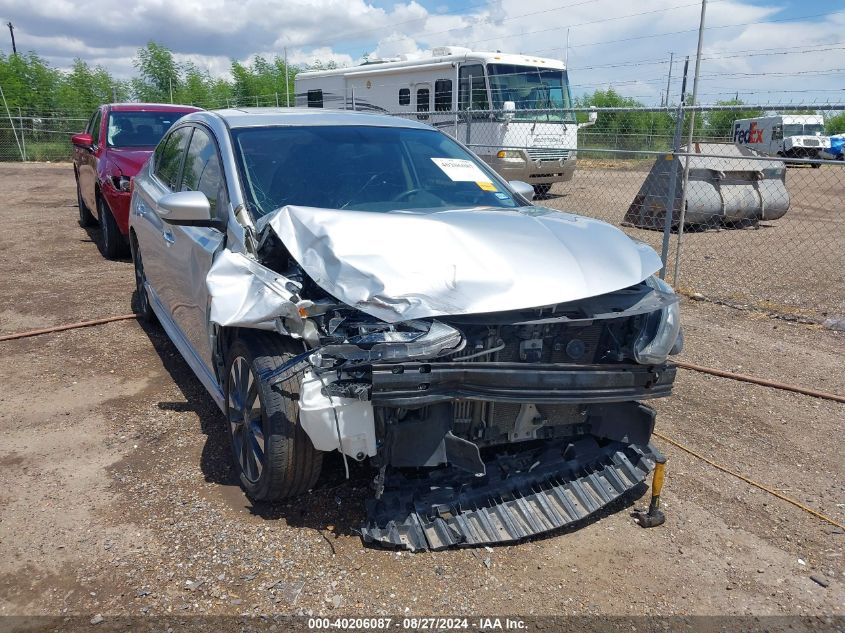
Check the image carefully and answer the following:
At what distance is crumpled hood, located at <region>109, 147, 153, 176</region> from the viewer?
26.4 ft

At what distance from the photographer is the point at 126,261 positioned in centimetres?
873

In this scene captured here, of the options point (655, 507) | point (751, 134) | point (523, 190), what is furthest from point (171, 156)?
point (751, 134)

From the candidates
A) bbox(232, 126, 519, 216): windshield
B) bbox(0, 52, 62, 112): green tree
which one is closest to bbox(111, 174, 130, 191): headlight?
bbox(232, 126, 519, 216): windshield

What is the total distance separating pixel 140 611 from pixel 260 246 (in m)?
1.59

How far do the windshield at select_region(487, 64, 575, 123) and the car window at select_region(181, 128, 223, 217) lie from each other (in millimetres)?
10607

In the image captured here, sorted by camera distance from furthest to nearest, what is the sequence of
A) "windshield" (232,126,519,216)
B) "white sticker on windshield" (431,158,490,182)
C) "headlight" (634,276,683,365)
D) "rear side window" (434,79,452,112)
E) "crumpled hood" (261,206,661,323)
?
"rear side window" (434,79,452,112) → "white sticker on windshield" (431,158,490,182) → "windshield" (232,126,519,216) → "headlight" (634,276,683,365) → "crumpled hood" (261,206,661,323)

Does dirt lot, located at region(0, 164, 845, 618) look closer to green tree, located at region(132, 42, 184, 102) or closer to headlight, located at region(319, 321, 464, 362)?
headlight, located at region(319, 321, 464, 362)

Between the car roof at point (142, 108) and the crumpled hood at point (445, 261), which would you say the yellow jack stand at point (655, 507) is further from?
the car roof at point (142, 108)

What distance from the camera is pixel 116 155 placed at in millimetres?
8352

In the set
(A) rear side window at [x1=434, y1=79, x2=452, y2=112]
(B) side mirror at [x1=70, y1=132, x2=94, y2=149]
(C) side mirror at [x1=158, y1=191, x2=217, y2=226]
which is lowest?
(C) side mirror at [x1=158, y1=191, x2=217, y2=226]

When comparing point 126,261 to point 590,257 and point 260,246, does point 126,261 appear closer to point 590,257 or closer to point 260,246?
point 260,246

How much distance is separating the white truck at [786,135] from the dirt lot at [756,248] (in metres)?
13.1

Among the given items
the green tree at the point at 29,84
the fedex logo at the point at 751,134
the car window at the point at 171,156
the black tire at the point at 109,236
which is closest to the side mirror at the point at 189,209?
the car window at the point at 171,156

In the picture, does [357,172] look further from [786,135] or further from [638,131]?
[786,135]
